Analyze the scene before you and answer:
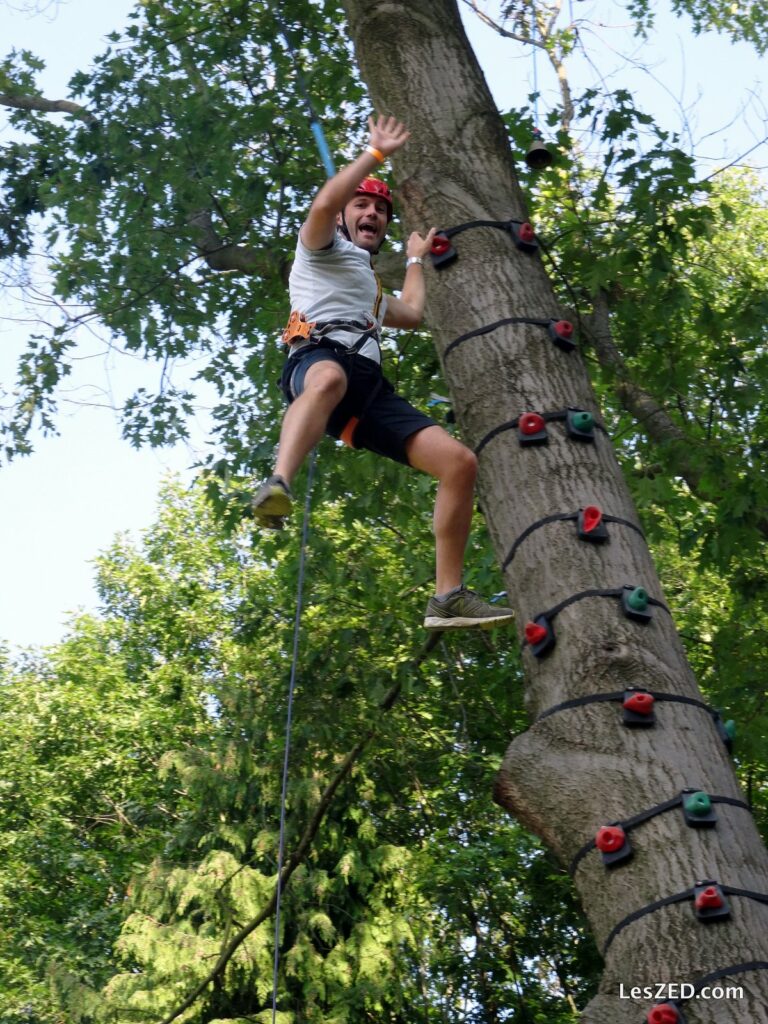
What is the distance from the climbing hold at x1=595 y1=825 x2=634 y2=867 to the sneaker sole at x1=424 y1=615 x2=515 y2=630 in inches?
48.0

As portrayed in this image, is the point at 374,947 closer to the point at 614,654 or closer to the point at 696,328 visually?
the point at 696,328

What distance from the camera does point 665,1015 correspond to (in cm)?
261

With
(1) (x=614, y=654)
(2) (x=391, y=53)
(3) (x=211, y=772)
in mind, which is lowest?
(1) (x=614, y=654)

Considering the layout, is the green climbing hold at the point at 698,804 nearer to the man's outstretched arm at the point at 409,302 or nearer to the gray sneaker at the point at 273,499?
the gray sneaker at the point at 273,499

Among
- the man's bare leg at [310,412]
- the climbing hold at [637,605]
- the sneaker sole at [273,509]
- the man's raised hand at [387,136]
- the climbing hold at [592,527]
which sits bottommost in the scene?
the climbing hold at [637,605]

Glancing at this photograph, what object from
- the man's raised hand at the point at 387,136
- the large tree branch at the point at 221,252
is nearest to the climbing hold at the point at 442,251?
the man's raised hand at the point at 387,136

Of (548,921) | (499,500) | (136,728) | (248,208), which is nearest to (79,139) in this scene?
(248,208)

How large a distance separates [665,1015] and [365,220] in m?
2.79

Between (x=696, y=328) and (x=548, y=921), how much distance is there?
713 centimetres

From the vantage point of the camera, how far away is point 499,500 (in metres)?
3.61

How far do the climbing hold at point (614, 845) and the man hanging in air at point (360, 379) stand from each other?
1238 millimetres

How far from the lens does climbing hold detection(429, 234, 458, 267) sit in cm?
398

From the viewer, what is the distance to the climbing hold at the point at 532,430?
357cm

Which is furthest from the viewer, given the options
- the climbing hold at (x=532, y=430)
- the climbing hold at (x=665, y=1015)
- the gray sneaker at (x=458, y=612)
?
the gray sneaker at (x=458, y=612)
